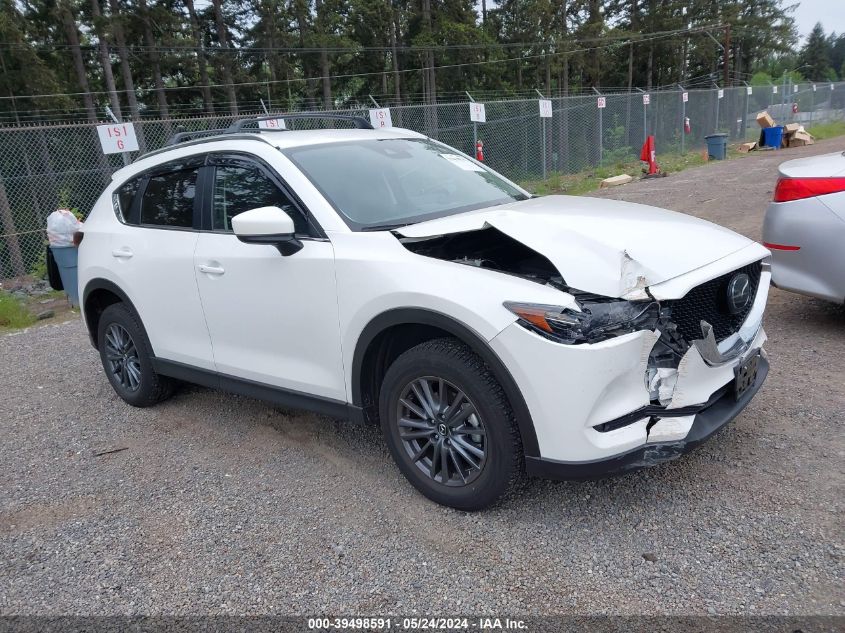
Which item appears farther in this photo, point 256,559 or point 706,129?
point 706,129

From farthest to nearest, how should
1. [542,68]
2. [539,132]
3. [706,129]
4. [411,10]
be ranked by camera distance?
1. [542,68]
2. [411,10]
3. [706,129]
4. [539,132]

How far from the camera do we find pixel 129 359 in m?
4.85

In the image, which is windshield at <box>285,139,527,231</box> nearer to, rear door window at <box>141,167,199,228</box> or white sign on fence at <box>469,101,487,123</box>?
rear door window at <box>141,167,199,228</box>

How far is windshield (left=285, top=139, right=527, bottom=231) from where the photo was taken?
140 inches

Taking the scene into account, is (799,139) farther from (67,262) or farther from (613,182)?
(67,262)

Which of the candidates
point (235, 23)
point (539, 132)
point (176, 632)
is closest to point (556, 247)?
point (176, 632)

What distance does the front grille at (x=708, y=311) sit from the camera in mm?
2922

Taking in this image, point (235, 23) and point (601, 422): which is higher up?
point (235, 23)

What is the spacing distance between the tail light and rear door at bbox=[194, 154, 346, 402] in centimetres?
347

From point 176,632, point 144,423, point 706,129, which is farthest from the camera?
point 706,129

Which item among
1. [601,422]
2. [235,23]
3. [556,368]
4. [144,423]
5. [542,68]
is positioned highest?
[235,23]

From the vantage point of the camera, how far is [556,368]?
2605 mm

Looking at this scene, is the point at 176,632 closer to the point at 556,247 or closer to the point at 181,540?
the point at 181,540

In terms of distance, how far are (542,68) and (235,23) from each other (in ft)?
55.9
